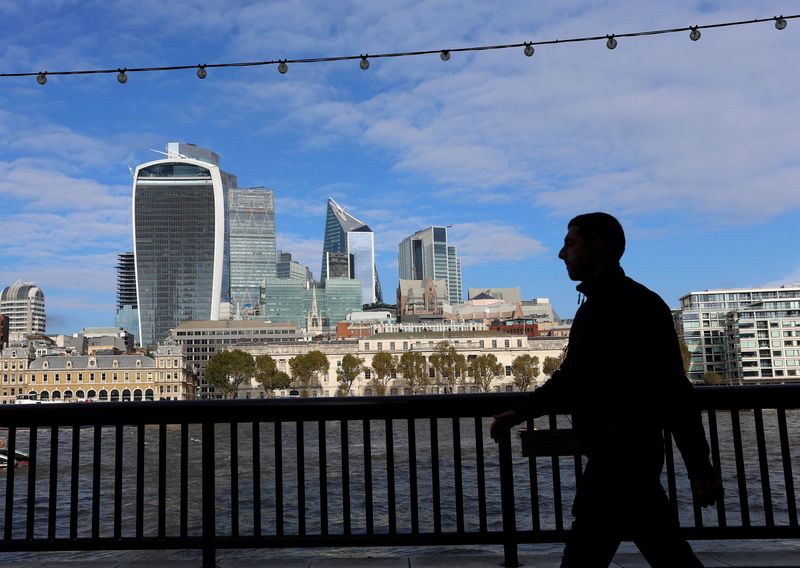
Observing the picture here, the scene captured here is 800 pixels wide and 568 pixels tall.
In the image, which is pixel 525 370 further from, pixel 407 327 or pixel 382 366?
pixel 407 327

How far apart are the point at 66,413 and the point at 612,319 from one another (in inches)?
126

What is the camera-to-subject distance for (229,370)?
89.4 meters

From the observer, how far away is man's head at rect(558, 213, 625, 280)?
252 cm

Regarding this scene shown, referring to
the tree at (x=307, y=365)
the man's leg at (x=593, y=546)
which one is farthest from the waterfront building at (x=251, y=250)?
the man's leg at (x=593, y=546)

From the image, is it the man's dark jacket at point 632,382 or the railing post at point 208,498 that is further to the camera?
the railing post at point 208,498

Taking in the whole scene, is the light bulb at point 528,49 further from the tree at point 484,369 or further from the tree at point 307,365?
the tree at point 484,369

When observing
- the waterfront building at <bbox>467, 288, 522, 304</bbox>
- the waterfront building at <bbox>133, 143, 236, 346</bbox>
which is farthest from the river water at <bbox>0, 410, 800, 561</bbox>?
the waterfront building at <bbox>467, 288, 522, 304</bbox>

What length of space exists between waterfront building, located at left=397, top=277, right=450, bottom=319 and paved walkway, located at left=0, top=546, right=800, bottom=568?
145847 millimetres

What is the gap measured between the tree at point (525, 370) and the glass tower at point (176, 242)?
75485 mm

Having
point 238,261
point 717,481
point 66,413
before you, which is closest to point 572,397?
point 717,481

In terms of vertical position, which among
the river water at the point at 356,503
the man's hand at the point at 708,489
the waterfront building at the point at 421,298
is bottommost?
the river water at the point at 356,503

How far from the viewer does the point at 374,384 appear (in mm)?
98562

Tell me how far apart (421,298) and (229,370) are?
282 ft

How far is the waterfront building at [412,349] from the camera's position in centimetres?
10038
